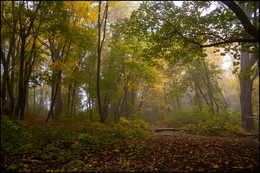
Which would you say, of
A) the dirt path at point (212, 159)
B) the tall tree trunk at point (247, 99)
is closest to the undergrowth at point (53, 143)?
the dirt path at point (212, 159)

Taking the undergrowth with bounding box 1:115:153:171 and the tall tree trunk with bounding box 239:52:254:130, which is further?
the tall tree trunk with bounding box 239:52:254:130

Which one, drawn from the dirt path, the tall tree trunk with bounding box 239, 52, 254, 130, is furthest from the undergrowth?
the tall tree trunk with bounding box 239, 52, 254, 130

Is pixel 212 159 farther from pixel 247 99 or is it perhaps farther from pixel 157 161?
pixel 247 99

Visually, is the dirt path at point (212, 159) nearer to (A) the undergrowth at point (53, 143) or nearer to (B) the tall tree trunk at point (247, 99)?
(A) the undergrowth at point (53, 143)

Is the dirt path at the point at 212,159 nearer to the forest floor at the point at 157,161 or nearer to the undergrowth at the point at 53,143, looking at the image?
the forest floor at the point at 157,161

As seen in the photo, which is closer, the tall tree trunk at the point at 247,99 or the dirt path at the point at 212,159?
the dirt path at the point at 212,159

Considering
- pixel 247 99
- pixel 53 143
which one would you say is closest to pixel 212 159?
pixel 53 143

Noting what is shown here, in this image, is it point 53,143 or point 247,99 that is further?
point 247,99

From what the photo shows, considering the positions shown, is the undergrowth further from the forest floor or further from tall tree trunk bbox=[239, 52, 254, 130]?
tall tree trunk bbox=[239, 52, 254, 130]

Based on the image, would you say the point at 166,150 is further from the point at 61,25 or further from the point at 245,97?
the point at 245,97

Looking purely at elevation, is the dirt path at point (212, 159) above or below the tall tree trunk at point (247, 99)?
below

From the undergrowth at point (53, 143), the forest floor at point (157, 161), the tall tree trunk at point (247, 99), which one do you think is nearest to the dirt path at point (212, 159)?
the forest floor at point (157, 161)

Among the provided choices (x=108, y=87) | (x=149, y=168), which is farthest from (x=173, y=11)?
(x=108, y=87)

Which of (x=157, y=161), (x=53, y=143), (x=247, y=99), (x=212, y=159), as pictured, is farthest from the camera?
(x=247, y=99)
